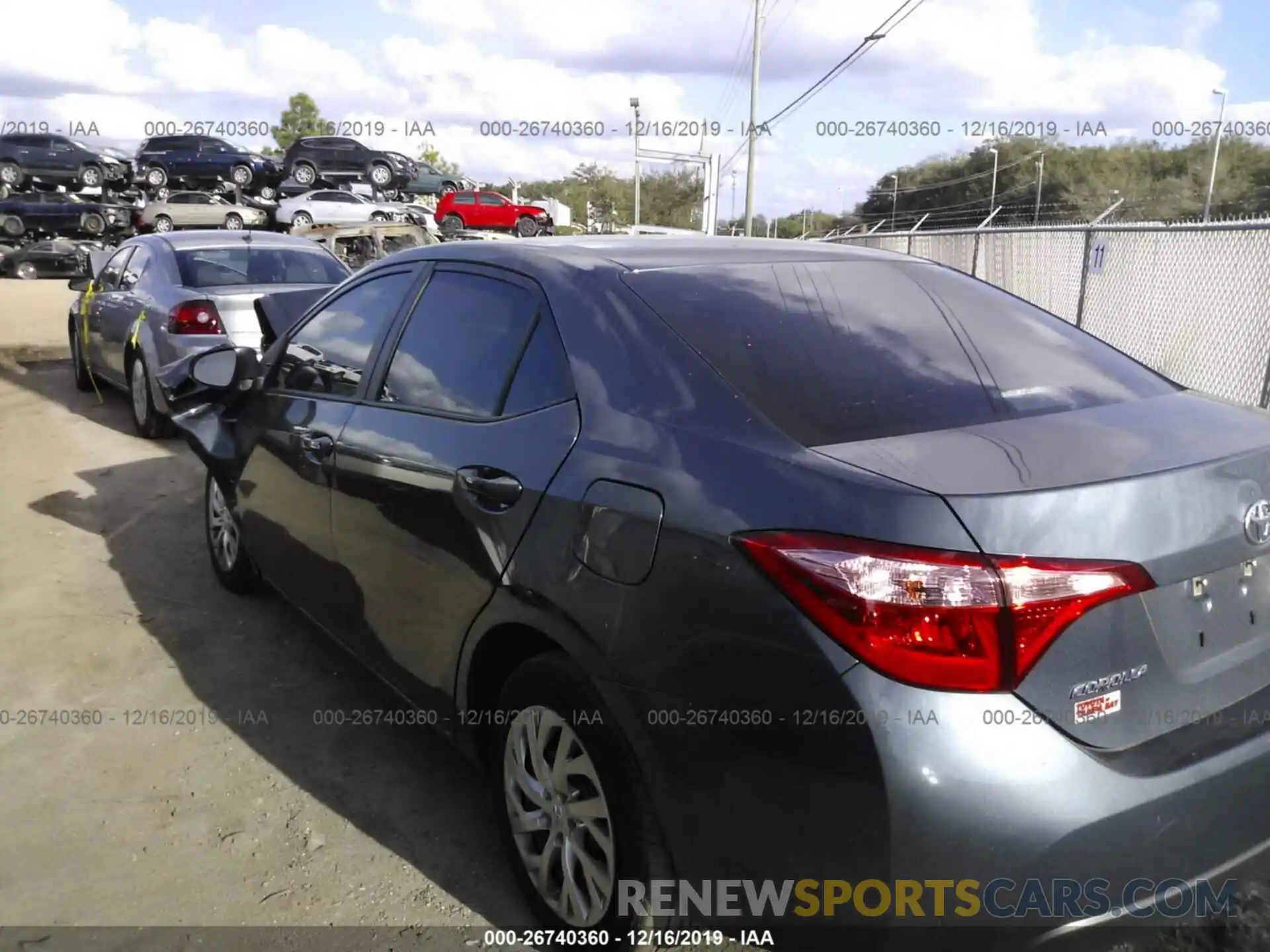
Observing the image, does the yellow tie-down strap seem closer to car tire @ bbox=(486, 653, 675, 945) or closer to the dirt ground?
the dirt ground

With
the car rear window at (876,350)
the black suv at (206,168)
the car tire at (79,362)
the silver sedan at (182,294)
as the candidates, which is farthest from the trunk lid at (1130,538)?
the black suv at (206,168)

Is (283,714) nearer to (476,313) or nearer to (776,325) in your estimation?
(476,313)

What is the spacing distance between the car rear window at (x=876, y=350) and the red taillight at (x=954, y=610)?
0.38 metres

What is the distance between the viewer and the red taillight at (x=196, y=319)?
7906mm

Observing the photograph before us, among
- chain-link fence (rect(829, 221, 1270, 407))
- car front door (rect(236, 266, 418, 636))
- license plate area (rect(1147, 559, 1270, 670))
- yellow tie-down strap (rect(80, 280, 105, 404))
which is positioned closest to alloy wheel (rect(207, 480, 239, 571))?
car front door (rect(236, 266, 418, 636))

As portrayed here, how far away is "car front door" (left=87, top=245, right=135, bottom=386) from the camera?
9109 millimetres

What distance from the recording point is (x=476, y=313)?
3061mm

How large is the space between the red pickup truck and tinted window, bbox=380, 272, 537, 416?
30268mm

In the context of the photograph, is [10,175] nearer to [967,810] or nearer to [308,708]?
[308,708]

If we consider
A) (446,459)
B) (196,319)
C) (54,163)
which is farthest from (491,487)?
(54,163)

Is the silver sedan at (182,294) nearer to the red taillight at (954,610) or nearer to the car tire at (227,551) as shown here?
the car tire at (227,551)

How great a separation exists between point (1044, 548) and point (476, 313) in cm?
183

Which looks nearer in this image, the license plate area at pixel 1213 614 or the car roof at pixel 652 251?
the license plate area at pixel 1213 614

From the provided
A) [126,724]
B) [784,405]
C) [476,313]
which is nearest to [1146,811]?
[784,405]
